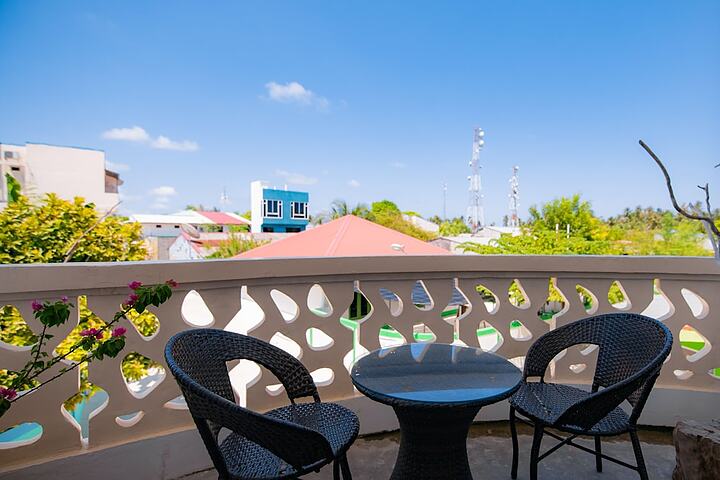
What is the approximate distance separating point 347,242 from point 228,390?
446 inches

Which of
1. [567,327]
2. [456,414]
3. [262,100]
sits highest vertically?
[262,100]

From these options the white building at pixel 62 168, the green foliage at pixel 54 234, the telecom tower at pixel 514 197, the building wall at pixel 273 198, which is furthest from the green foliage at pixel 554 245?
the building wall at pixel 273 198

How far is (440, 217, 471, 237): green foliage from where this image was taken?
5887 cm

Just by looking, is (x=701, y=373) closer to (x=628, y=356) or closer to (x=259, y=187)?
(x=628, y=356)

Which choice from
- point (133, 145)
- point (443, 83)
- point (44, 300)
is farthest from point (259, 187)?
point (44, 300)

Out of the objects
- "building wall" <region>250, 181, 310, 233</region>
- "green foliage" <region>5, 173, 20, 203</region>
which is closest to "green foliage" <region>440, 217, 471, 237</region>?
"building wall" <region>250, 181, 310, 233</region>

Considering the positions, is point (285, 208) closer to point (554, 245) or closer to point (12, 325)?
point (554, 245)

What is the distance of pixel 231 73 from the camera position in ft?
164

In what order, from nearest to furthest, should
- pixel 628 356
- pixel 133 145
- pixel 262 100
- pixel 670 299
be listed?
pixel 628 356
pixel 670 299
pixel 262 100
pixel 133 145

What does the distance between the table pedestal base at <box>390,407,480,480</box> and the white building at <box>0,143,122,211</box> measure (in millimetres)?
23284

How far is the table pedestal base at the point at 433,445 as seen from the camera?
1.56m

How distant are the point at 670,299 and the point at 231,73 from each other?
5416cm

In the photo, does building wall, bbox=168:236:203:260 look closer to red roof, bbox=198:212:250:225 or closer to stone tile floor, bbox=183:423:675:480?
stone tile floor, bbox=183:423:675:480

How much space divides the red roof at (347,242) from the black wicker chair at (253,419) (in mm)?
10278
